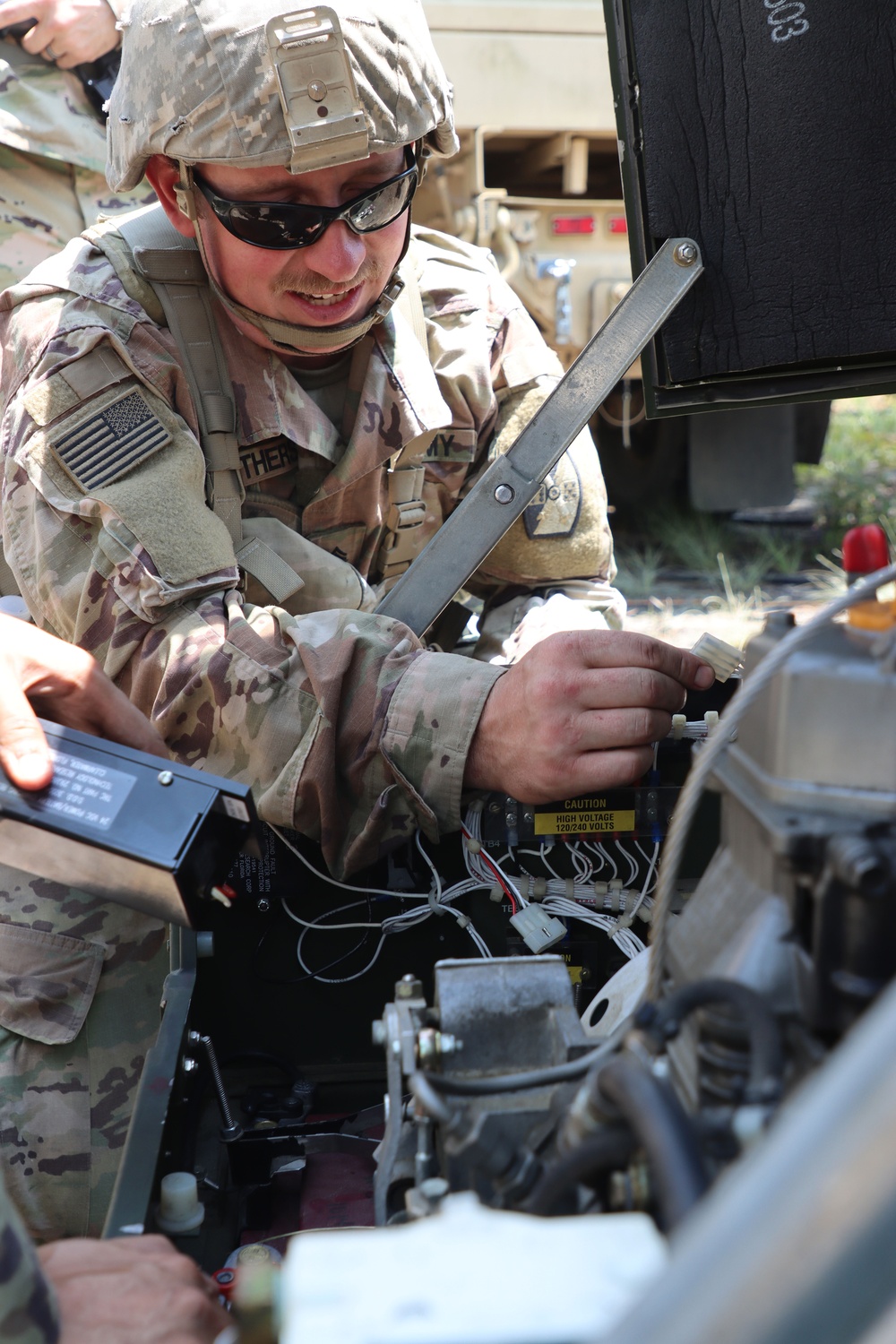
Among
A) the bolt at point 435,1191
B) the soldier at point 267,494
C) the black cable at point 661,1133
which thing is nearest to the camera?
the black cable at point 661,1133

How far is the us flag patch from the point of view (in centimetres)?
176

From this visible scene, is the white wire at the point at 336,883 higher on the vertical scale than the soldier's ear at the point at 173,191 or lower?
lower

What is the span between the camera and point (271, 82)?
1.71m

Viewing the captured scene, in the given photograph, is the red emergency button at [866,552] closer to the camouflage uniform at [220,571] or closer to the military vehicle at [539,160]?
the camouflage uniform at [220,571]

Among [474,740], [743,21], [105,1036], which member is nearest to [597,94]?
[743,21]

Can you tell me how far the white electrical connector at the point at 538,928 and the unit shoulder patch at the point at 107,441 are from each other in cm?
83

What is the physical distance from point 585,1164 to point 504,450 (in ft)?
5.25

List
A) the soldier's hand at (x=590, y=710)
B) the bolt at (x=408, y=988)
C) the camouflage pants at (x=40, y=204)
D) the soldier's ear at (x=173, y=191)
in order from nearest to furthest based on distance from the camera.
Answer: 1. the bolt at (x=408, y=988)
2. the soldier's hand at (x=590, y=710)
3. the soldier's ear at (x=173, y=191)
4. the camouflage pants at (x=40, y=204)

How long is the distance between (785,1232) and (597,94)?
4.30 m

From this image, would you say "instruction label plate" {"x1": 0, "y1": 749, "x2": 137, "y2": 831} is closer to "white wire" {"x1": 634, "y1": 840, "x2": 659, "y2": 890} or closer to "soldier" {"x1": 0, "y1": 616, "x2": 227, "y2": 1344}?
"soldier" {"x1": 0, "y1": 616, "x2": 227, "y2": 1344}

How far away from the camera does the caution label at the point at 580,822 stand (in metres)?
1.50

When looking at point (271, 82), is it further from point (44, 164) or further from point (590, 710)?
point (44, 164)

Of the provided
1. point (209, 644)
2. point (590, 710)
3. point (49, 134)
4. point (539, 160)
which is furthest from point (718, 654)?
point (539, 160)

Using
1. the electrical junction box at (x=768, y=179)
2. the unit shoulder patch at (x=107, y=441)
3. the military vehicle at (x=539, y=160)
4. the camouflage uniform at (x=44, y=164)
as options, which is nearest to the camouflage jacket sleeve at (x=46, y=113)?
the camouflage uniform at (x=44, y=164)
